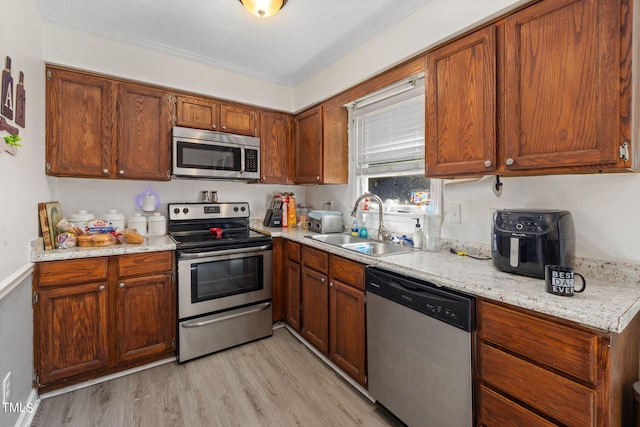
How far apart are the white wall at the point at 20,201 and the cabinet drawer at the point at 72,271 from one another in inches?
3.9

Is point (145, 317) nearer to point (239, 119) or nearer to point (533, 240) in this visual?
point (239, 119)

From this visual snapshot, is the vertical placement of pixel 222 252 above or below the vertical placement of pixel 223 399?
above

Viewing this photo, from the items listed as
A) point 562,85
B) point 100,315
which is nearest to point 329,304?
point 100,315

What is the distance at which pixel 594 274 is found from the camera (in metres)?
1.35

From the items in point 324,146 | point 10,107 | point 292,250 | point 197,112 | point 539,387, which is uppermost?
point 197,112

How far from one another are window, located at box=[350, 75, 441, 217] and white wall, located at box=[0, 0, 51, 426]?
7.19 ft

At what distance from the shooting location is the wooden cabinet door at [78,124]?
6.89ft

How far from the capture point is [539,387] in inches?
41.2

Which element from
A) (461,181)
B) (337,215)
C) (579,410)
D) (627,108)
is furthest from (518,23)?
(337,215)

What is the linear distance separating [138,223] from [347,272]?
1862mm

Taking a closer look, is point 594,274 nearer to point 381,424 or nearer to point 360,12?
point 381,424

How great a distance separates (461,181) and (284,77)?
2149 mm

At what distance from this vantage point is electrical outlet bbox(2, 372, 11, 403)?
1.33m

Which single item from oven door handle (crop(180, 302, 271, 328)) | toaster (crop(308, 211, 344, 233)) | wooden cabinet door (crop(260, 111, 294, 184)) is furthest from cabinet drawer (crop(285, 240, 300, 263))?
wooden cabinet door (crop(260, 111, 294, 184))
